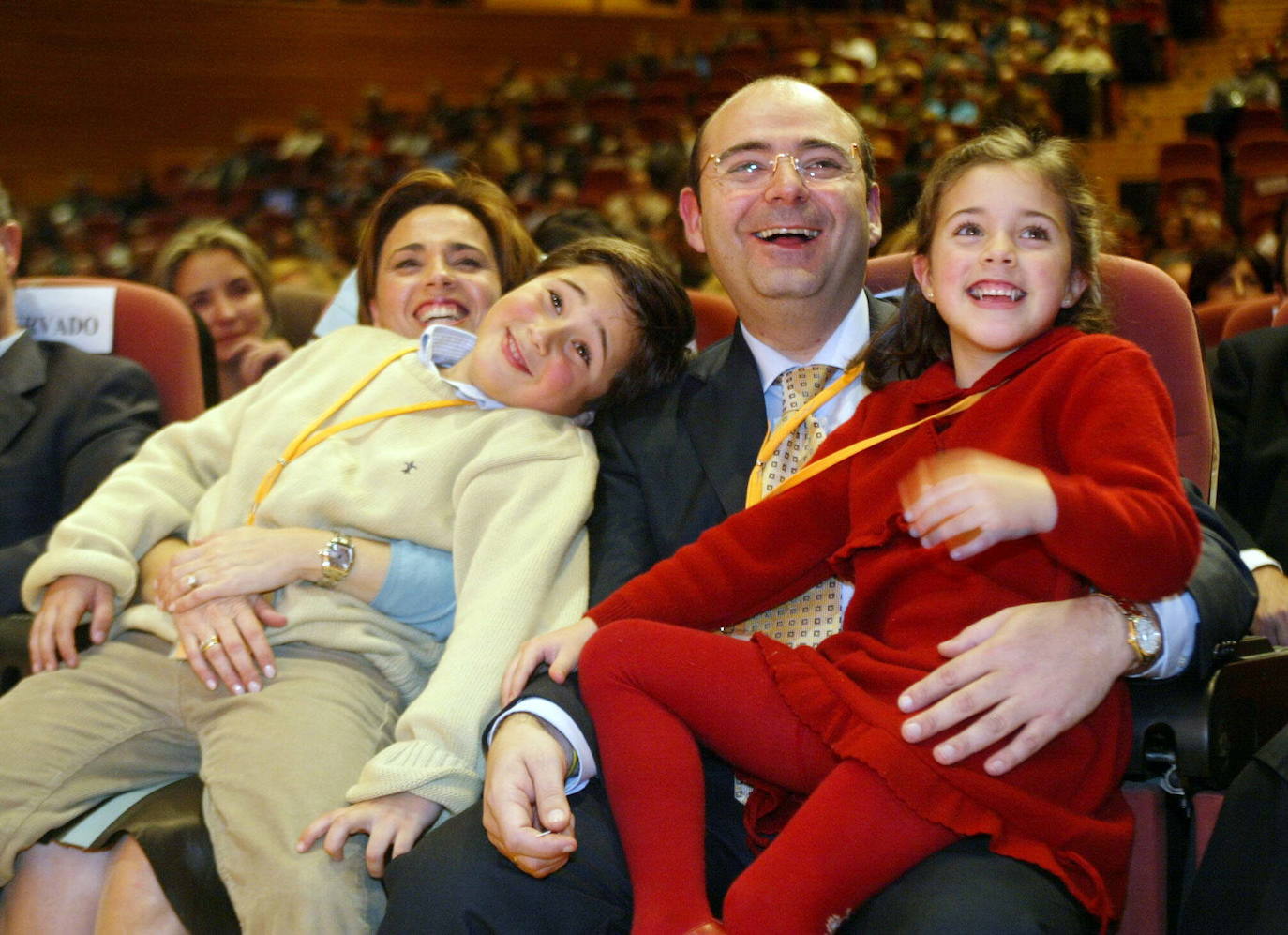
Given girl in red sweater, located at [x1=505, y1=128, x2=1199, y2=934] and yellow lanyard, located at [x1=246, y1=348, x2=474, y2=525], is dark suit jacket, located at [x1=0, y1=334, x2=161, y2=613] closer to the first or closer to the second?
yellow lanyard, located at [x1=246, y1=348, x2=474, y2=525]

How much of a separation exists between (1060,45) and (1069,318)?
9571mm

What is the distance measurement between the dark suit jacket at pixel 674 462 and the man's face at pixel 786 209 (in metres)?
0.12

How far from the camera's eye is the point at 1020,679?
4.27ft

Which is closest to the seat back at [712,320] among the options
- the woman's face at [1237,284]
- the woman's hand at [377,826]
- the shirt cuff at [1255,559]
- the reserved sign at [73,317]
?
the shirt cuff at [1255,559]

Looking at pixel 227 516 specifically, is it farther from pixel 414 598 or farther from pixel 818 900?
pixel 818 900

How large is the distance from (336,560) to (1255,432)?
5.37 feet

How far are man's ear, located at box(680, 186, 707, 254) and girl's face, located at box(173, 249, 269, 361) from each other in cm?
171

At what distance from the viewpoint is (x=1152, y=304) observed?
186 centimetres

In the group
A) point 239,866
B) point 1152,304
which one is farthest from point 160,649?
point 1152,304

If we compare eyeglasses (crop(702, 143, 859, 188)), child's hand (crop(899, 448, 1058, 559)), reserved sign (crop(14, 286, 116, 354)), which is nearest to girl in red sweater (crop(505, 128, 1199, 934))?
child's hand (crop(899, 448, 1058, 559))

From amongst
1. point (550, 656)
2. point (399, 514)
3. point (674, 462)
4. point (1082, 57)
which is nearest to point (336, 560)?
point (399, 514)

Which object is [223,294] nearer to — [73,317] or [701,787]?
[73,317]

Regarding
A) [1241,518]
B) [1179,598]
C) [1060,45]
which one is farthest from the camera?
[1060,45]

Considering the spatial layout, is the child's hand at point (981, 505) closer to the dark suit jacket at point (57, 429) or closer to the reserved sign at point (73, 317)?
the dark suit jacket at point (57, 429)
